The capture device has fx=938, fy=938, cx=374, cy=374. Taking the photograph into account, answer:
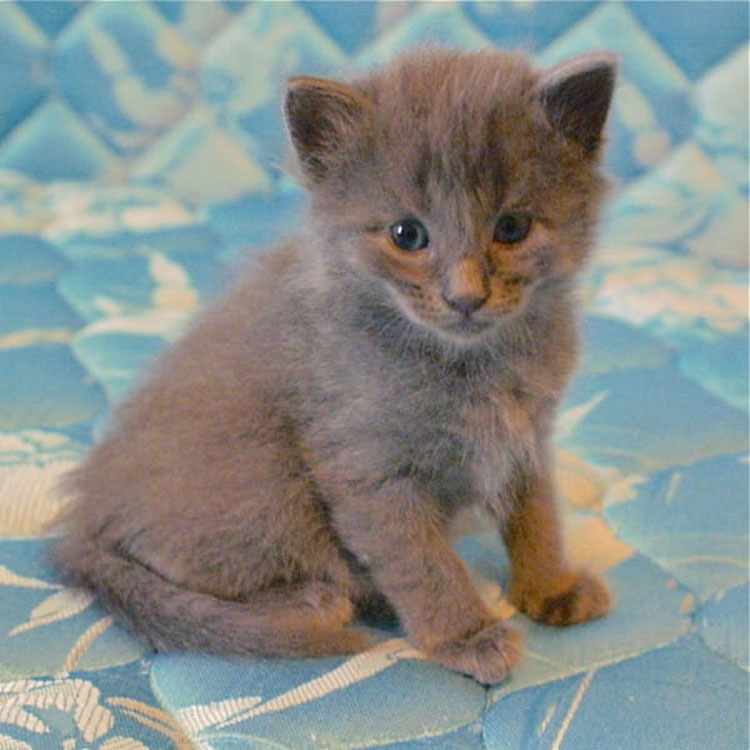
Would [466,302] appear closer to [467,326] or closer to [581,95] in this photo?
[467,326]

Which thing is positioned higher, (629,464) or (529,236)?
(529,236)

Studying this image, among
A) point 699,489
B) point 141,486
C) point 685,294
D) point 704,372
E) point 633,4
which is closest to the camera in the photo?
point 141,486

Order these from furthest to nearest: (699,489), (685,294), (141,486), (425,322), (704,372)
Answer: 1. (685,294)
2. (704,372)
3. (699,489)
4. (141,486)
5. (425,322)

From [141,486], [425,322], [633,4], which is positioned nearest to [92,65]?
[633,4]

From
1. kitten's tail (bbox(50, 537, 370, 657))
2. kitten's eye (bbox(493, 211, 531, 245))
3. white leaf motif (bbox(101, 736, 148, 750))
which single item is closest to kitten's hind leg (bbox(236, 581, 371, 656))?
kitten's tail (bbox(50, 537, 370, 657))

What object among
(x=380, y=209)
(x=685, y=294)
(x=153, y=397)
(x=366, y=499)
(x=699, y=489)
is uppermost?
(x=380, y=209)

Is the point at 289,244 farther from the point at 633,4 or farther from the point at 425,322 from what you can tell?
the point at 633,4

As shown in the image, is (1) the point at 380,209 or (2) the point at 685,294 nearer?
(1) the point at 380,209

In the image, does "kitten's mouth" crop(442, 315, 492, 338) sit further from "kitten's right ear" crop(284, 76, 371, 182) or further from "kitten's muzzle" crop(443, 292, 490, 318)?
"kitten's right ear" crop(284, 76, 371, 182)
